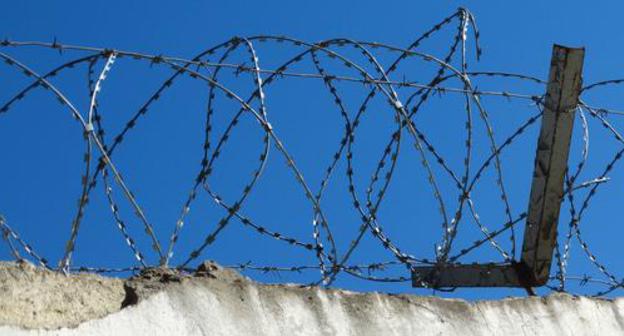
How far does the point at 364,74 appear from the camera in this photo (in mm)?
5207

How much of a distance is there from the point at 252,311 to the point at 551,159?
2.03 meters

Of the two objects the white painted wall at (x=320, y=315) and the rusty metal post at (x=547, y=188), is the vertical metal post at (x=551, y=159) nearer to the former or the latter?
the rusty metal post at (x=547, y=188)

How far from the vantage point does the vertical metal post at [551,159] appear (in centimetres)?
599

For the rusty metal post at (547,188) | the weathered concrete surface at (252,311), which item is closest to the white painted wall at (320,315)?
the weathered concrete surface at (252,311)

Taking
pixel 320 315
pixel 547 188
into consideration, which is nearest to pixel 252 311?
pixel 320 315

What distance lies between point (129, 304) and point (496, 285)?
7.65 ft

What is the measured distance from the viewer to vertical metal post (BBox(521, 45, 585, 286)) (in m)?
5.99

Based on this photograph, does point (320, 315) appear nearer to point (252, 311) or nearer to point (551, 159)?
point (252, 311)

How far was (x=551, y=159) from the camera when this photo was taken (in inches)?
238

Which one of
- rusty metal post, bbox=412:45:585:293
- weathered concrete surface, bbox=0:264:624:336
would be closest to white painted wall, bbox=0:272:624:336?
weathered concrete surface, bbox=0:264:624:336

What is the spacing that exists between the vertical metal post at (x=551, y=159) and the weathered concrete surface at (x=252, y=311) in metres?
0.30

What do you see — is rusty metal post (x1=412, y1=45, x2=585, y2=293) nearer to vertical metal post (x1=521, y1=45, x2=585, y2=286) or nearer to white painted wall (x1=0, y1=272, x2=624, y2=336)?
vertical metal post (x1=521, y1=45, x2=585, y2=286)

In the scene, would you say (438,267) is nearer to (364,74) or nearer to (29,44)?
(364,74)

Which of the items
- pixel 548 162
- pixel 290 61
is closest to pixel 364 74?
pixel 290 61
